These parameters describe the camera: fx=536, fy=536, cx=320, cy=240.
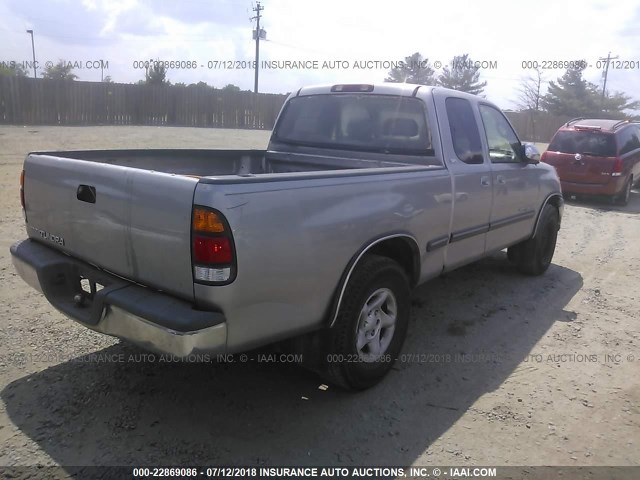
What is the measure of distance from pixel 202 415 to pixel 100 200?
4.45ft

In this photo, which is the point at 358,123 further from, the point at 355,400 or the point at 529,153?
the point at 355,400

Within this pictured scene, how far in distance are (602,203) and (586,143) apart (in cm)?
144

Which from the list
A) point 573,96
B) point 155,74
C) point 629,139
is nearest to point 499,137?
point 629,139

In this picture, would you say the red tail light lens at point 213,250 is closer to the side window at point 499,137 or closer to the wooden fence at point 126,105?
the side window at point 499,137

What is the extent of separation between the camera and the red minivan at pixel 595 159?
1119cm

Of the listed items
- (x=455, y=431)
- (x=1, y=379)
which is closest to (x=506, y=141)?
(x=455, y=431)

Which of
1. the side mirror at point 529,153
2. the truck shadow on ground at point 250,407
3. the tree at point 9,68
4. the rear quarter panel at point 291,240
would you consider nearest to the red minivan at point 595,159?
the side mirror at point 529,153

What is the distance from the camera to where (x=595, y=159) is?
37.0ft

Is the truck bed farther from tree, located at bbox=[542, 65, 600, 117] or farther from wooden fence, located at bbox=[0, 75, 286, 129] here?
tree, located at bbox=[542, 65, 600, 117]

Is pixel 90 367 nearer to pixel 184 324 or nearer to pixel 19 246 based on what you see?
pixel 19 246

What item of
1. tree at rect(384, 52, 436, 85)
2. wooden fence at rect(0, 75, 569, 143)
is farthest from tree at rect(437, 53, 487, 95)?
wooden fence at rect(0, 75, 569, 143)

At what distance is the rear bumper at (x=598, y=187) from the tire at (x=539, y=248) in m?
5.89

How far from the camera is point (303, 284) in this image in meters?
2.79

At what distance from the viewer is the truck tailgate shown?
2523 mm
